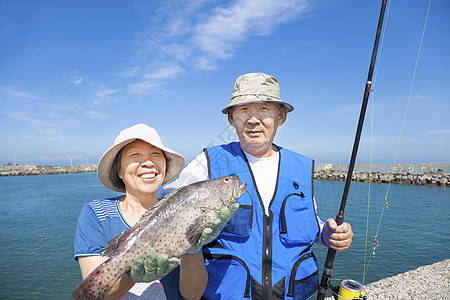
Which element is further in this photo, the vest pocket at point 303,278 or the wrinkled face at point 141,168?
the vest pocket at point 303,278

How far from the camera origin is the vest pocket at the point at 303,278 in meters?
3.14

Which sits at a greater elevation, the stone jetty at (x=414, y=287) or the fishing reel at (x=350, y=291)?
the fishing reel at (x=350, y=291)

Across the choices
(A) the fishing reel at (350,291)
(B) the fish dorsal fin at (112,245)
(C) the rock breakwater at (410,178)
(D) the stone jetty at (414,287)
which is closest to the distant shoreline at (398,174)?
(C) the rock breakwater at (410,178)

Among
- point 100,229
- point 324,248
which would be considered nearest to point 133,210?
point 100,229

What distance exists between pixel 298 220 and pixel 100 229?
2305 millimetres

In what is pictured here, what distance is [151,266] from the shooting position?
2.18 m

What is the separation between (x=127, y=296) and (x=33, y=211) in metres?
36.0

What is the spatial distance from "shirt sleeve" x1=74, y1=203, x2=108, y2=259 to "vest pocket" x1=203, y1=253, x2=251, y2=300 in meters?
1.24

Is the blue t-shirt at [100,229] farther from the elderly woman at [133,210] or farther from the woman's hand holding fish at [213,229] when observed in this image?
the woman's hand holding fish at [213,229]

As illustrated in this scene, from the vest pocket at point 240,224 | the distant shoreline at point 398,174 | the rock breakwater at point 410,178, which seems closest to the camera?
the vest pocket at point 240,224

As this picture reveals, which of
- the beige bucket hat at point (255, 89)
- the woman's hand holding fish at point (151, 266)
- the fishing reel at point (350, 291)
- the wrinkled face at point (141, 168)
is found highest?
the beige bucket hat at point (255, 89)

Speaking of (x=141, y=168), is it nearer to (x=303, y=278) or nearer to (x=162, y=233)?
(x=162, y=233)

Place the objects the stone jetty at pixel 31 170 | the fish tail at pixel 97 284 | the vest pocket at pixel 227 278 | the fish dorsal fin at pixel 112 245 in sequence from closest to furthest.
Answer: the fish tail at pixel 97 284 → the fish dorsal fin at pixel 112 245 → the vest pocket at pixel 227 278 → the stone jetty at pixel 31 170

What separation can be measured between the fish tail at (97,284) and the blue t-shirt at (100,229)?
0.99 ft
